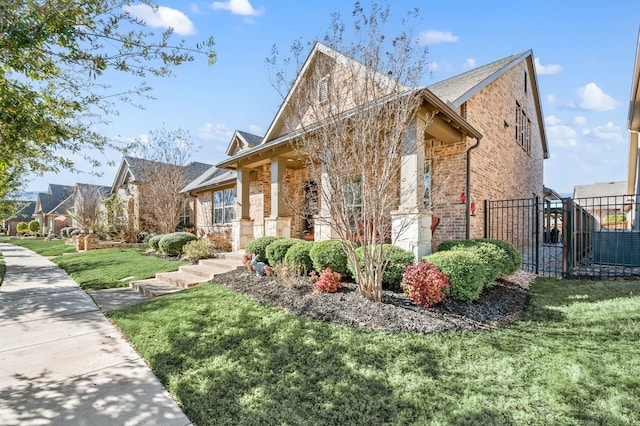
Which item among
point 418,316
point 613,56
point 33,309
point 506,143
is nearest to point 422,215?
point 418,316

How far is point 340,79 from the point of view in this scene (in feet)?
18.0

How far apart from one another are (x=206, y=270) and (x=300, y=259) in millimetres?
3334

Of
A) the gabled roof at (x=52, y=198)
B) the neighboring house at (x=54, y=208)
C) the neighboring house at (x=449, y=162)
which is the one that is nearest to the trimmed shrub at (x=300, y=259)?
the neighboring house at (x=449, y=162)

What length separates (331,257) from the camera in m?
6.19

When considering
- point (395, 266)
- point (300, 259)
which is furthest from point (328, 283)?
point (300, 259)

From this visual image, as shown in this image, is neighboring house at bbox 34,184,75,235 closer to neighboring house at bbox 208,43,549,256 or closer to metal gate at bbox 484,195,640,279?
neighboring house at bbox 208,43,549,256

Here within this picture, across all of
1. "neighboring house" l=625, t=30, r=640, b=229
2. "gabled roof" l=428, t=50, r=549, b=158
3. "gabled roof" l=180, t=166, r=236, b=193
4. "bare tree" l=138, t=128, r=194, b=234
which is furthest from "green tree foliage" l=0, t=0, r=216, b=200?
"bare tree" l=138, t=128, r=194, b=234

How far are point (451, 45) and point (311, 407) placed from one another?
242 inches

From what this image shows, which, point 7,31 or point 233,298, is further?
point 233,298

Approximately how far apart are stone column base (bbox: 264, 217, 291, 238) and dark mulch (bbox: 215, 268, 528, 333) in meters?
3.20

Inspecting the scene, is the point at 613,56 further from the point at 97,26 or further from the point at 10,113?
the point at 10,113

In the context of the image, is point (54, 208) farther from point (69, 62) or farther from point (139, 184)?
point (69, 62)

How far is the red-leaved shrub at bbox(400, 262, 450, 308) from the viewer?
15.4 feet

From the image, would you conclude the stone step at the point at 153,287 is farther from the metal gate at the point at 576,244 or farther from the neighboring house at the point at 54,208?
the neighboring house at the point at 54,208
